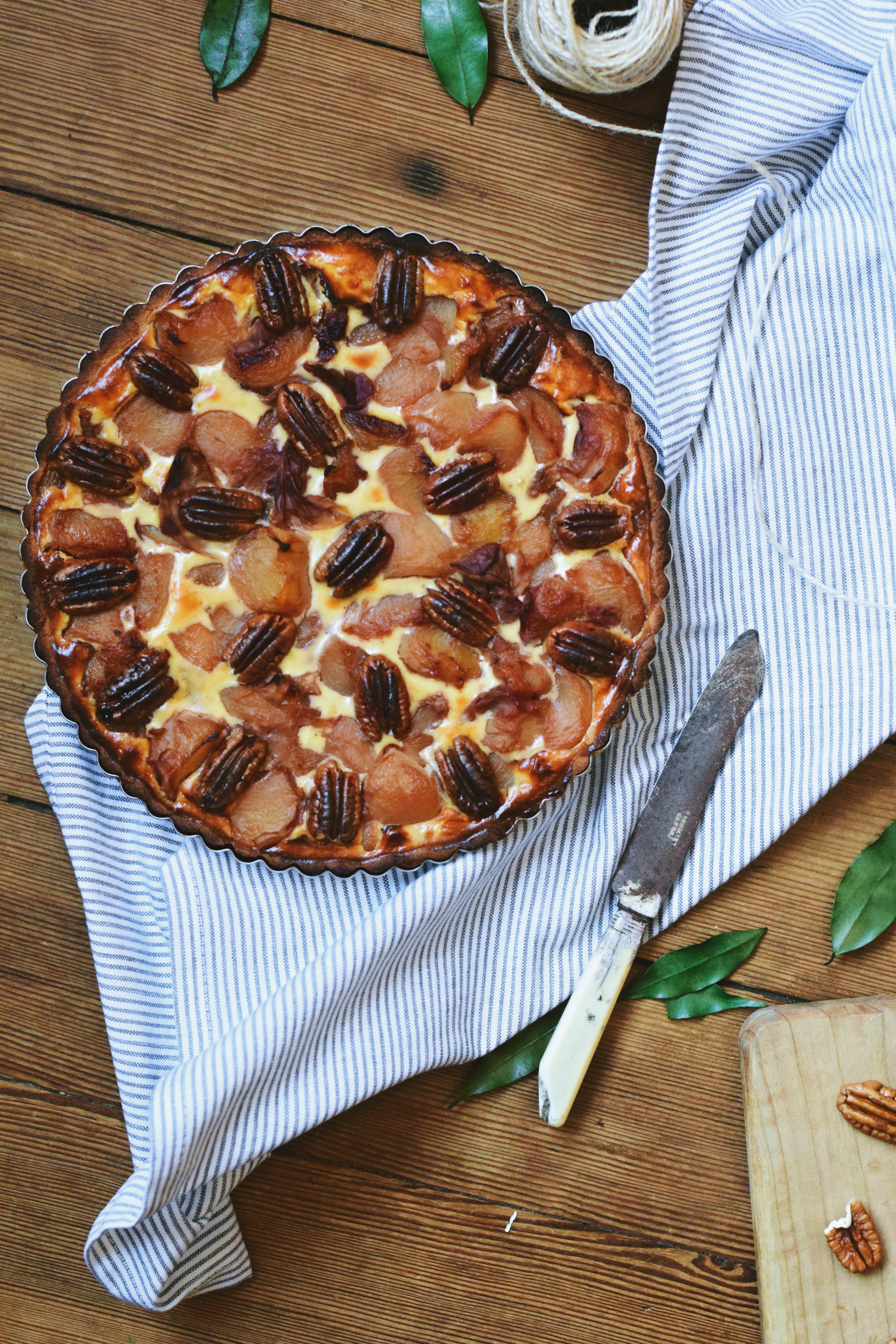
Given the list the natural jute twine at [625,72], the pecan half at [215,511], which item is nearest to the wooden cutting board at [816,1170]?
the natural jute twine at [625,72]

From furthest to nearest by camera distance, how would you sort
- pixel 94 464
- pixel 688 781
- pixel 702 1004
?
pixel 702 1004 → pixel 688 781 → pixel 94 464

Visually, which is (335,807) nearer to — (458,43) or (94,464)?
(94,464)

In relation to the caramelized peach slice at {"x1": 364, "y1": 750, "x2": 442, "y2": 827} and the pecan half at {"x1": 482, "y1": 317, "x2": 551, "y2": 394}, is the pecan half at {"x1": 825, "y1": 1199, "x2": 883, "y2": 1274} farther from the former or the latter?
the pecan half at {"x1": 482, "y1": 317, "x2": 551, "y2": 394}

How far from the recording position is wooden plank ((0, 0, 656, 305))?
1.82 m

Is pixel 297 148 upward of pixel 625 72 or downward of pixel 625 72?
downward

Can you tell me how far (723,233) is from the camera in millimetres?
1747

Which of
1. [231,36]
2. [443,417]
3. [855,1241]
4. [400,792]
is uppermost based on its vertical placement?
[231,36]

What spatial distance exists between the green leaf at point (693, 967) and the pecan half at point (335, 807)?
69cm

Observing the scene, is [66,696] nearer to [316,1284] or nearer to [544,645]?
[544,645]

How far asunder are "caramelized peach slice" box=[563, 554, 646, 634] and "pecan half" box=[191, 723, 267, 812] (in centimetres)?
57

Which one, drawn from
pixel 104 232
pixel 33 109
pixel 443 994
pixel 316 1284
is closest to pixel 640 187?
pixel 104 232

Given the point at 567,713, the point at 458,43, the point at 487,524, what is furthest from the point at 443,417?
the point at 458,43

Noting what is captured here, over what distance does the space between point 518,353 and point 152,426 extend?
0.62 m

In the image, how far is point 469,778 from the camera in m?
1.59
